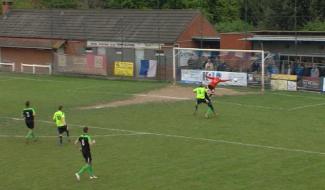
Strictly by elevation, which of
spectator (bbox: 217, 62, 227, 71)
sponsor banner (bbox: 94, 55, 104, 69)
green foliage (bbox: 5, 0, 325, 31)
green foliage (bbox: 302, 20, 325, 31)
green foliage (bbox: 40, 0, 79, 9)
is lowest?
spectator (bbox: 217, 62, 227, 71)

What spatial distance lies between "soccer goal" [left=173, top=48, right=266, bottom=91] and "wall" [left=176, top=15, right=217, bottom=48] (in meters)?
2.62

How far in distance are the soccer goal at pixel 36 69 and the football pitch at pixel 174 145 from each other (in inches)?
625

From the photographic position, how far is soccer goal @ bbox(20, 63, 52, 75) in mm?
59562

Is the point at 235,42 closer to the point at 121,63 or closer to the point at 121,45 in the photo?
the point at 121,63

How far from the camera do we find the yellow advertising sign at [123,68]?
54525 mm

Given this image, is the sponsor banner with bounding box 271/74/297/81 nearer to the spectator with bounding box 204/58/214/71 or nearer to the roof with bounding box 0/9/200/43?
the spectator with bounding box 204/58/214/71

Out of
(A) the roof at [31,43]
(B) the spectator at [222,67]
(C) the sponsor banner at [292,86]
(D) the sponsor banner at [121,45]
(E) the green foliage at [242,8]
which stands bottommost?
(C) the sponsor banner at [292,86]

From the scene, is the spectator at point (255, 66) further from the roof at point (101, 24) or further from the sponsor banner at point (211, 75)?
the roof at point (101, 24)

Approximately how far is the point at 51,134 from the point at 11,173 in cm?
788

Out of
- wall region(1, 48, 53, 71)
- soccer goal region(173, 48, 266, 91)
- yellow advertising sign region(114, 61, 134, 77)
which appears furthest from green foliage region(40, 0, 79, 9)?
soccer goal region(173, 48, 266, 91)

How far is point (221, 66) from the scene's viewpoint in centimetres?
4925

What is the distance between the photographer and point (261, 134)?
1128 inches

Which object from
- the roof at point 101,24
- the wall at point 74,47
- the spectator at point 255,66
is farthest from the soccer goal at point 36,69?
the spectator at point 255,66

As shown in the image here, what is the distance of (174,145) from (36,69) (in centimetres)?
3675
